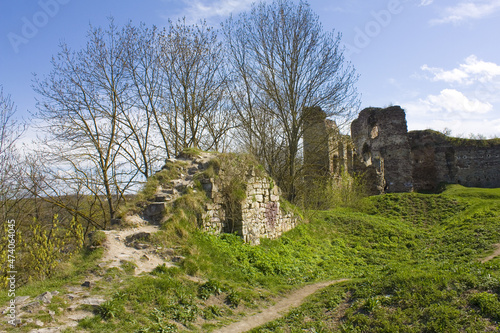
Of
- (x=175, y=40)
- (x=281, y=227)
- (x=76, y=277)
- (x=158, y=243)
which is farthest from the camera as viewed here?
(x=175, y=40)

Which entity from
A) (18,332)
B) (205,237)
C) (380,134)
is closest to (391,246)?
(205,237)

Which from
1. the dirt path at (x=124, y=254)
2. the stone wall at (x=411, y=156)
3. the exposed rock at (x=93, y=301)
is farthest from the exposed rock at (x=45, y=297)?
the stone wall at (x=411, y=156)

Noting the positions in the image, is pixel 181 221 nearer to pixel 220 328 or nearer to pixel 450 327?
pixel 220 328

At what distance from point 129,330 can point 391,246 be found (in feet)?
31.2

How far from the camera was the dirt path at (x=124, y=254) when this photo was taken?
6.48 meters

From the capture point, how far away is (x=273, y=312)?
20.1 feet

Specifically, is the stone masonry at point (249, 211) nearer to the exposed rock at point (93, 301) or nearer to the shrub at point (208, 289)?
the shrub at point (208, 289)

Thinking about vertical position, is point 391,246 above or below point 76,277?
below

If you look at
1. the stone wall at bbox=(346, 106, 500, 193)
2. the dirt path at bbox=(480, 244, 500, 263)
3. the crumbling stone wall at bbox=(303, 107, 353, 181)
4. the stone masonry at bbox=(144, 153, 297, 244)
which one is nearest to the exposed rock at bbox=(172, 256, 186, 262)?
the stone masonry at bbox=(144, 153, 297, 244)

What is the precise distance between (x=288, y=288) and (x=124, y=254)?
3209mm

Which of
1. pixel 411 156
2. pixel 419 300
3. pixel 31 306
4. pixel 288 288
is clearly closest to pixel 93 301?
pixel 31 306

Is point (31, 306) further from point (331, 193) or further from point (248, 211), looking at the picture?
point (331, 193)

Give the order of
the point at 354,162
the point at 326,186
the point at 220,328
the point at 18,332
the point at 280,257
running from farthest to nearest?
the point at 354,162 < the point at 326,186 < the point at 280,257 < the point at 220,328 < the point at 18,332

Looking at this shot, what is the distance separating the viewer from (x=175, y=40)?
16516 mm
